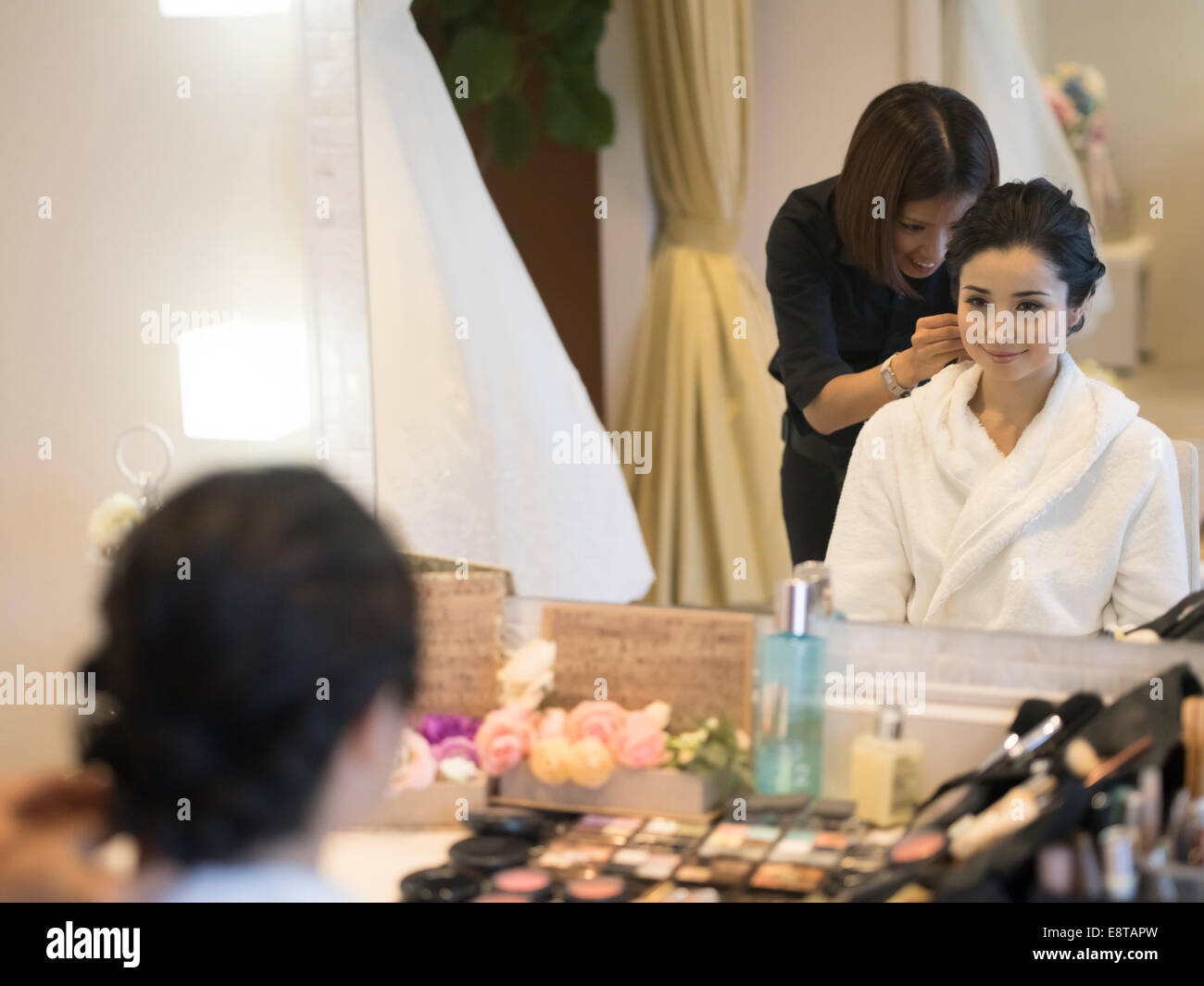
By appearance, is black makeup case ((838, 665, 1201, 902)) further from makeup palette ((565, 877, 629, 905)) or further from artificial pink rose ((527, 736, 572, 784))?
artificial pink rose ((527, 736, 572, 784))

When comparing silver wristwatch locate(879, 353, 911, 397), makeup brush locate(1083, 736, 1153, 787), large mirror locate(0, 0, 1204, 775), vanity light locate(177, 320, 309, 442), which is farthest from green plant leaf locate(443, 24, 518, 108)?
makeup brush locate(1083, 736, 1153, 787)

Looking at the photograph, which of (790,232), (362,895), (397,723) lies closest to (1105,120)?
(790,232)

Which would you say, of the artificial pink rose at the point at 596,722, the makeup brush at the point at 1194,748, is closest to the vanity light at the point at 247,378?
the artificial pink rose at the point at 596,722

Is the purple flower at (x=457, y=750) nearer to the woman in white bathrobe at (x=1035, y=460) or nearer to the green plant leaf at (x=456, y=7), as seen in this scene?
the woman in white bathrobe at (x=1035, y=460)

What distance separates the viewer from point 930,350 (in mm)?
1054

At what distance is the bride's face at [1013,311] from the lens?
3.29ft

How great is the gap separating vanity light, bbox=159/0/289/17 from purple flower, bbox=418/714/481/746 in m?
0.79

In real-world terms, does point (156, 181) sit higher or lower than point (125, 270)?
higher

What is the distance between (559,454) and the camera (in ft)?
4.02

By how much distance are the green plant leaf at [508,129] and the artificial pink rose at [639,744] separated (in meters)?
0.55

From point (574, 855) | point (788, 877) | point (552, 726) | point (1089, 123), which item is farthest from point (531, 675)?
point (1089, 123)

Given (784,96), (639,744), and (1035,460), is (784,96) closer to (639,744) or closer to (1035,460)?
(1035,460)

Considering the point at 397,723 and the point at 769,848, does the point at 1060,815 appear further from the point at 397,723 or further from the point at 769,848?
the point at 397,723
